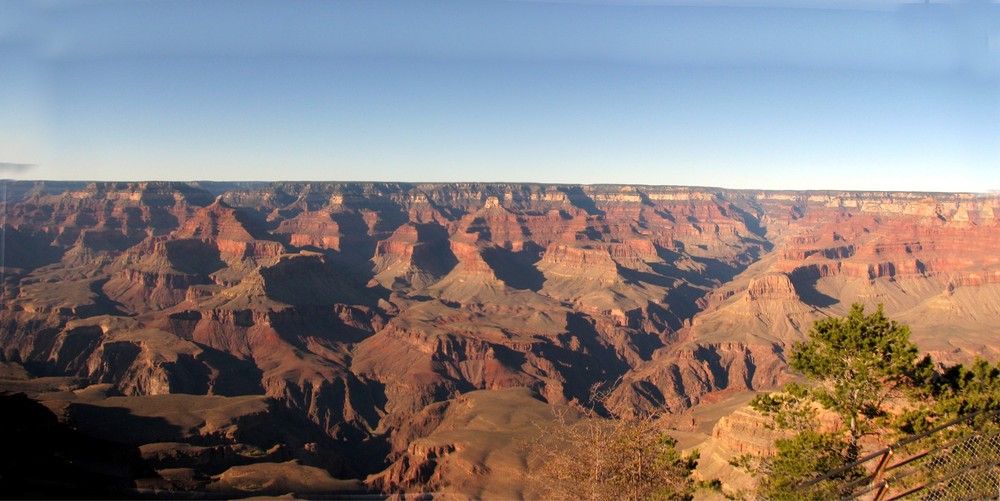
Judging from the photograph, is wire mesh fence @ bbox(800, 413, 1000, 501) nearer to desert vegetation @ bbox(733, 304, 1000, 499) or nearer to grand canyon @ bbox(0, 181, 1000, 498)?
desert vegetation @ bbox(733, 304, 1000, 499)

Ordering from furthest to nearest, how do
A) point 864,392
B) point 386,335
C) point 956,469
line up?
point 386,335
point 864,392
point 956,469

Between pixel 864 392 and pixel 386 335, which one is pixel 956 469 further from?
pixel 386 335

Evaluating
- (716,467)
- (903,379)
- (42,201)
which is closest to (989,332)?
(716,467)

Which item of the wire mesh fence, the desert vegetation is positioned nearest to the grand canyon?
the desert vegetation

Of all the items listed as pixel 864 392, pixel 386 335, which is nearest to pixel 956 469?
pixel 864 392

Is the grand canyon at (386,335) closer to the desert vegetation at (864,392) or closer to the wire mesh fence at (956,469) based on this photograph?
the desert vegetation at (864,392)

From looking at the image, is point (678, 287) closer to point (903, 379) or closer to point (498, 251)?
point (498, 251)

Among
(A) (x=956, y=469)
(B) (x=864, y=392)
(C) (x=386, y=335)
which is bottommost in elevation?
(C) (x=386, y=335)

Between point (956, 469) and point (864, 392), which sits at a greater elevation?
point (864, 392)

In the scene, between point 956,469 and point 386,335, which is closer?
point 956,469
